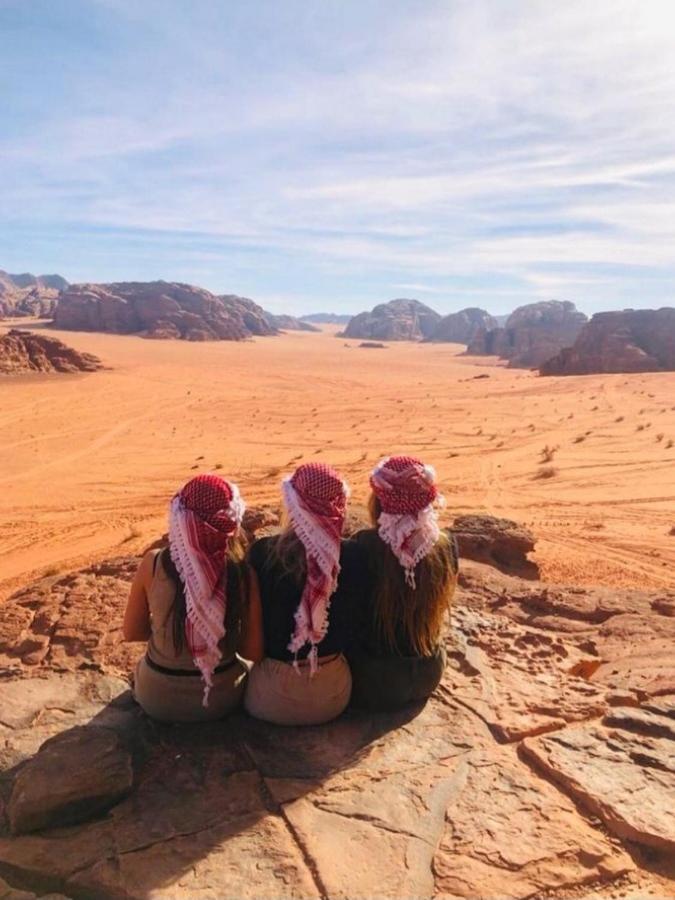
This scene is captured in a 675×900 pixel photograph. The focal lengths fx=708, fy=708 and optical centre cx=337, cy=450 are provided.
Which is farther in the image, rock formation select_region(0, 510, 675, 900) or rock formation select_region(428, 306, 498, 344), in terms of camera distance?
rock formation select_region(428, 306, 498, 344)

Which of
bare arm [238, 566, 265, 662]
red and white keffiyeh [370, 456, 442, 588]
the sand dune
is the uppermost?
red and white keffiyeh [370, 456, 442, 588]

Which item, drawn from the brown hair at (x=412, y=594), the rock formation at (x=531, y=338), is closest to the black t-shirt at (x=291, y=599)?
the brown hair at (x=412, y=594)

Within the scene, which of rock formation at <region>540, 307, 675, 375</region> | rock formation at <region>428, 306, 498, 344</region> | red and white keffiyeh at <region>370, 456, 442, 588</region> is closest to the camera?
red and white keffiyeh at <region>370, 456, 442, 588</region>

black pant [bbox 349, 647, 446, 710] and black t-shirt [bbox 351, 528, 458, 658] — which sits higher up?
black t-shirt [bbox 351, 528, 458, 658]

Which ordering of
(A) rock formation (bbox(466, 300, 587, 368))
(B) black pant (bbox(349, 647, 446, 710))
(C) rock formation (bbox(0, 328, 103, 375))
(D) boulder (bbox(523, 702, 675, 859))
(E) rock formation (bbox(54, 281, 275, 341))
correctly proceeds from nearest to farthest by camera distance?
(D) boulder (bbox(523, 702, 675, 859)) → (B) black pant (bbox(349, 647, 446, 710)) → (C) rock formation (bbox(0, 328, 103, 375)) → (A) rock formation (bbox(466, 300, 587, 368)) → (E) rock formation (bbox(54, 281, 275, 341))

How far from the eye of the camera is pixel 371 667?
11.5ft

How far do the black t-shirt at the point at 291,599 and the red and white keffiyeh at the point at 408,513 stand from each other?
22 centimetres

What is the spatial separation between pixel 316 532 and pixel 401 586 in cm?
52

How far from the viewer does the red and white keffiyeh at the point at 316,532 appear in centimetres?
312

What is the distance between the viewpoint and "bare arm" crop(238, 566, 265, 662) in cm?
328

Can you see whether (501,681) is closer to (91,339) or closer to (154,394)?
(154,394)

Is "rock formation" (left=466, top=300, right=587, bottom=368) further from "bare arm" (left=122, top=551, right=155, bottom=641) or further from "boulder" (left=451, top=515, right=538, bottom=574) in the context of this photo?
"bare arm" (left=122, top=551, right=155, bottom=641)

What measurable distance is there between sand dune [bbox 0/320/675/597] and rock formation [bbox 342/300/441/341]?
83256 millimetres

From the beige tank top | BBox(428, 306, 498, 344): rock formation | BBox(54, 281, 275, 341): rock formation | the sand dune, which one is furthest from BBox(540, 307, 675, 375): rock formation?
BBox(428, 306, 498, 344): rock formation
